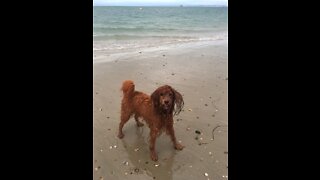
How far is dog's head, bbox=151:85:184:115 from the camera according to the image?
4.14m

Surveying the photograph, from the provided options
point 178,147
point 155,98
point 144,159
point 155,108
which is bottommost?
point 144,159

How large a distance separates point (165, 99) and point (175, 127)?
1355mm

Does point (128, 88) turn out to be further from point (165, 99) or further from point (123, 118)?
point (165, 99)

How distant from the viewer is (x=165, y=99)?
4.12 metres

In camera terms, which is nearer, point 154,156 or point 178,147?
point 154,156

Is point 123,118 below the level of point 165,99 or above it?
below

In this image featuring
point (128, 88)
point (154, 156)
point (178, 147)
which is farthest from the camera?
point (128, 88)

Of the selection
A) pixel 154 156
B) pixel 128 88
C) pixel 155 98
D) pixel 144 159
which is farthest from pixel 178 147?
pixel 128 88
